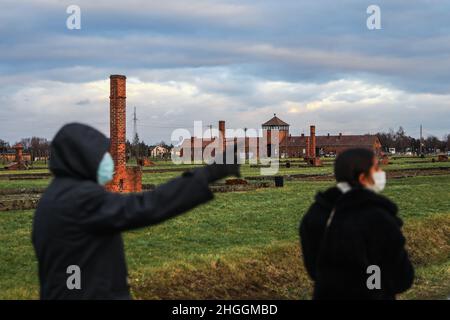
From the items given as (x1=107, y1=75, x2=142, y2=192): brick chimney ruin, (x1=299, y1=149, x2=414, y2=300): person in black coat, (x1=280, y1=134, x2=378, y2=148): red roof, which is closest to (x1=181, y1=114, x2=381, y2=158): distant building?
(x1=280, y1=134, x2=378, y2=148): red roof

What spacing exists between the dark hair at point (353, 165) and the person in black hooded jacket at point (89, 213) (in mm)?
904

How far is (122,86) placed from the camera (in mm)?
21141

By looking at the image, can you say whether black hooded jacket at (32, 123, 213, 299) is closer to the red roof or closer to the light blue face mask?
the light blue face mask

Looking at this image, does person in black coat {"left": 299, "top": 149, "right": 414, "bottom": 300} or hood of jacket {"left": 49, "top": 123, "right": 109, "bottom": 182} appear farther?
person in black coat {"left": 299, "top": 149, "right": 414, "bottom": 300}

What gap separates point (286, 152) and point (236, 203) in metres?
100

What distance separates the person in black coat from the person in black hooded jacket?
0.91m

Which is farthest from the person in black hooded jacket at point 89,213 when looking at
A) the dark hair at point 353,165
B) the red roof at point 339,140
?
the red roof at point 339,140

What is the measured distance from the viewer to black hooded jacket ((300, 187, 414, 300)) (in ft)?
11.7

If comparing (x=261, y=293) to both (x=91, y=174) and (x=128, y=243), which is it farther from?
(x=91, y=174)

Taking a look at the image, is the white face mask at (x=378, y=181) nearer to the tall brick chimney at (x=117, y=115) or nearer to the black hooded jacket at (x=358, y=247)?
the black hooded jacket at (x=358, y=247)

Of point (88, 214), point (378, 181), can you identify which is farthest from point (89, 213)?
point (378, 181)

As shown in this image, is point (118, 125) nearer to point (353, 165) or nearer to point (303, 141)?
point (353, 165)
